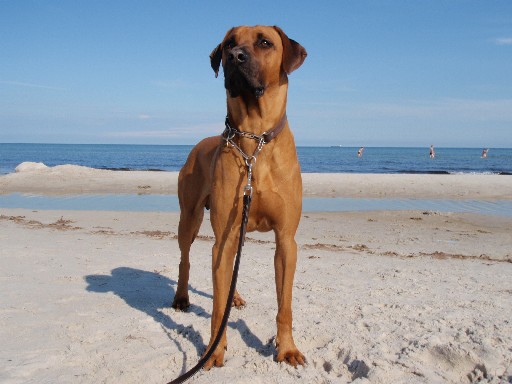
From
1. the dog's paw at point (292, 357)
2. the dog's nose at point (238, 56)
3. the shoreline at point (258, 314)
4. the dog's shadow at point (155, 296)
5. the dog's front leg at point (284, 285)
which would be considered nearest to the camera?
the dog's nose at point (238, 56)

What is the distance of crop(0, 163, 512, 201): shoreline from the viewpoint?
17062mm

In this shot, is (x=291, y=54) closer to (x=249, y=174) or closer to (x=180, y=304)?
(x=249, y=174)

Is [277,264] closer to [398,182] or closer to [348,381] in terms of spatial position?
[348,381]

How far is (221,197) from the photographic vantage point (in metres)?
3.21

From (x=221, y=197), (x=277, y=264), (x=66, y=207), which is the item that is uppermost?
(x=221, y=197)

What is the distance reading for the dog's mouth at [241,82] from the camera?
2.99 meters

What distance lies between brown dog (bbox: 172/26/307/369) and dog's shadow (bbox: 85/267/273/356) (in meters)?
0.42

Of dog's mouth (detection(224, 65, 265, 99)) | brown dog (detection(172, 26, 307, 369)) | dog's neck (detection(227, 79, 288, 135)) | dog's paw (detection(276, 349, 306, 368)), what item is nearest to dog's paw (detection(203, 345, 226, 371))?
brown dog (detection(172, 26, 307, 369))

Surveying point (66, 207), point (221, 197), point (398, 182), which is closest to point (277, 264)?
point (221, 197)

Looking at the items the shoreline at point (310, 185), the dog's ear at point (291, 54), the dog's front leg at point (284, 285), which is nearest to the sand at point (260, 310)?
the dog's front leg at point (284, 285)

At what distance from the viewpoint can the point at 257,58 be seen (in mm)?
3084

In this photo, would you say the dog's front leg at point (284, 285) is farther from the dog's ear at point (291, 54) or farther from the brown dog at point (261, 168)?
the dog's ear at point (291, 54)

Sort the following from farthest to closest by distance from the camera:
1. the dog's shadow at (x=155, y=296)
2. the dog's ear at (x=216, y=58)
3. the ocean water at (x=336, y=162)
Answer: the ocean water at (x=336, y=162) < the dog's shadow at (x=155, y=296) < the dog's ear at (x=216, y=58)

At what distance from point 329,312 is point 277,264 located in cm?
103
